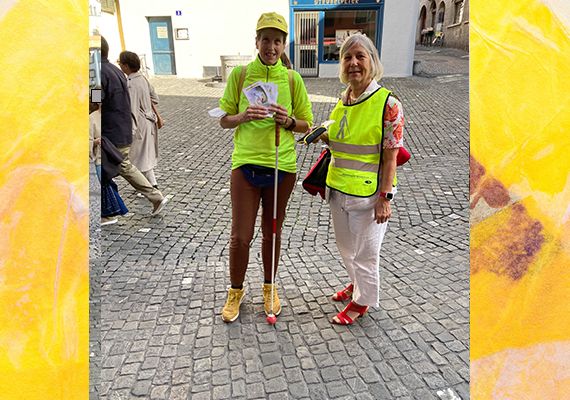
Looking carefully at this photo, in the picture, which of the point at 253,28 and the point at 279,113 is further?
the point at 253,28

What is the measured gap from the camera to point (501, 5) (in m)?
1.03

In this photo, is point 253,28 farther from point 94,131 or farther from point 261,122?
point 94,131

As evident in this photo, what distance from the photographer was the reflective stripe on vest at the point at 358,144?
96.3 inches

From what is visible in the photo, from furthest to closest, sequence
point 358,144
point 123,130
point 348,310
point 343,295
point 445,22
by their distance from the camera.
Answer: point 445,22 < point 123,130 < point 343,295 < point 348,310 < point 358,144

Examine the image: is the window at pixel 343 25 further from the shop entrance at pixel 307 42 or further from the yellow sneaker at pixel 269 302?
the yellow sneaker at pixel 269 302

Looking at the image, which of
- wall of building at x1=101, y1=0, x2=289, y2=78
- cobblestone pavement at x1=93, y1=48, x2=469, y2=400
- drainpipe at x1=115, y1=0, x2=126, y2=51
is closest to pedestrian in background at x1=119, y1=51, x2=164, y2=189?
cobblestone pavement at x1=93, y1=48, x2=469, y2=400

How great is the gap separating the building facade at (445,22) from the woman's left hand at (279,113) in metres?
24.9

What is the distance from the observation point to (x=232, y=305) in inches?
119

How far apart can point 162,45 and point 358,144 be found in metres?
16.9

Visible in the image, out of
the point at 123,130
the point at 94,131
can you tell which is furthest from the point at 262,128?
the point at 123,130

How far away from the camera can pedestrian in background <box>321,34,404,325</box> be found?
2.45 metres

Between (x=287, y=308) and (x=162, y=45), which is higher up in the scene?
(x=162, y=45)

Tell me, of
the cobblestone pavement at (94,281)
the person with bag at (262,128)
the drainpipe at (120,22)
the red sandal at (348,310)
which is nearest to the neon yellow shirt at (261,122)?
the person with bag at (262,128)

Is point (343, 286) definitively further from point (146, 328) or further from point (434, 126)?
point (434, 126)
